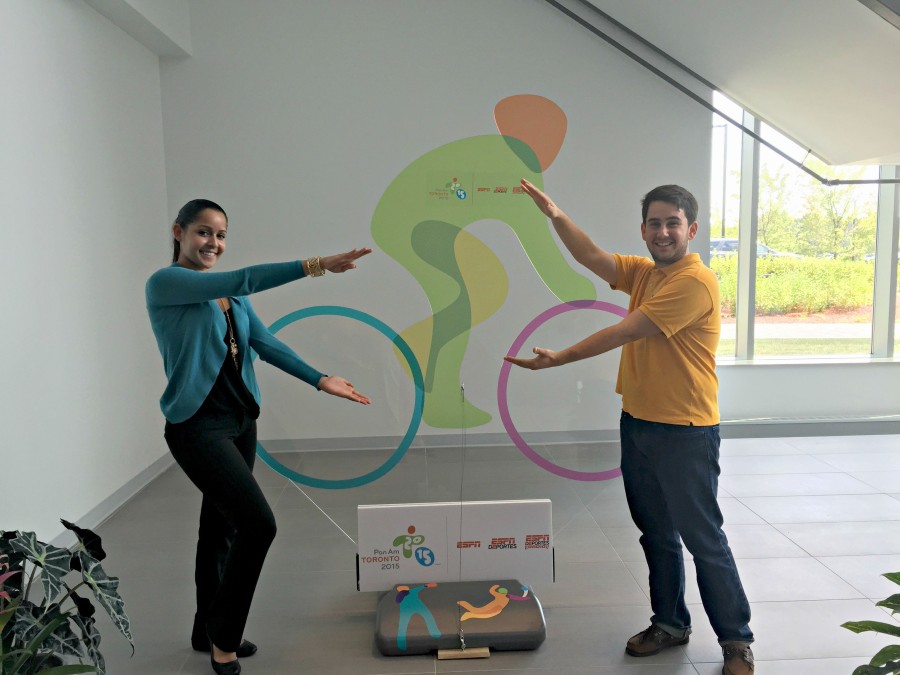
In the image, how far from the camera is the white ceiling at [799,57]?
349 centimetres

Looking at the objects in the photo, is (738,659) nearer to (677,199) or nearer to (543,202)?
(677,199)

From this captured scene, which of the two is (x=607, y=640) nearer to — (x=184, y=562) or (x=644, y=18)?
(x=184, y=562)

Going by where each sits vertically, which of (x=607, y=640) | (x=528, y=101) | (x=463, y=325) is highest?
(x=528, y=101)

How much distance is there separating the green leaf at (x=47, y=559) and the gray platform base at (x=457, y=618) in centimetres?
99

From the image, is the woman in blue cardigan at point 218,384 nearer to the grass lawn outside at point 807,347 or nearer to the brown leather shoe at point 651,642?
the brown leather shoe at point 651,642

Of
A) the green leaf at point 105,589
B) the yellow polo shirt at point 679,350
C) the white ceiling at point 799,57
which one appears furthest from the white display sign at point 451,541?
the white ceiling at point 799,57

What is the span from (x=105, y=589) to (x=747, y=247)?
18.1 feet

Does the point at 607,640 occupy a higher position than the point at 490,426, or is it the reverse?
the point at 490,426

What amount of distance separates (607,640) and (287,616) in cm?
111

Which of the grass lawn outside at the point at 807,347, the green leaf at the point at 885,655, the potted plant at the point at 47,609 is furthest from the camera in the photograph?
the grass lawn outside at the point at 807,347

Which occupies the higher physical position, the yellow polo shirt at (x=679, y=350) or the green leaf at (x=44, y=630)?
the yellow polo shirt at (x=679, y=350)

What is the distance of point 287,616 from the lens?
2.75 meters

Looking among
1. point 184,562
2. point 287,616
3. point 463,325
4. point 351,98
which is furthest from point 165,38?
point 287,616

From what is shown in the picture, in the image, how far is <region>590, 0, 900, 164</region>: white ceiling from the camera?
138 inches
